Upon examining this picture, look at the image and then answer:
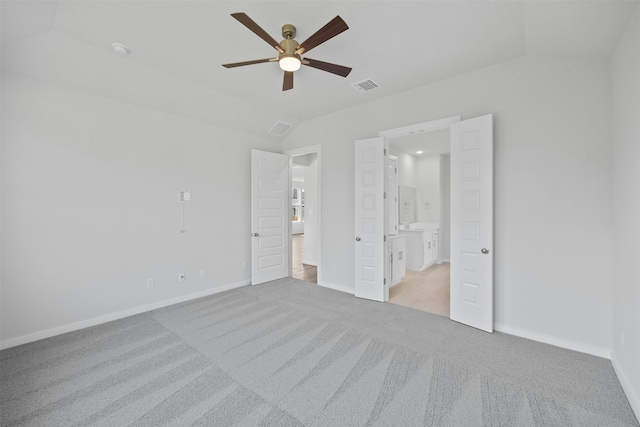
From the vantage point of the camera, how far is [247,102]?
400 cm

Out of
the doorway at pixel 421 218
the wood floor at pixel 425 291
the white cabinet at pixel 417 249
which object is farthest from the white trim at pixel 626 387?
the white cabinet at pixel 417 249

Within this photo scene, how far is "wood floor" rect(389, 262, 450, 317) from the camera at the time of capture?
371 centimetres

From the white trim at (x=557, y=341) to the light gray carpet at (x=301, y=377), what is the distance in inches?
3.7

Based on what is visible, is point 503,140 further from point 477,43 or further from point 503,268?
point 503,268

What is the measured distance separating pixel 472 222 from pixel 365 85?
2221mm

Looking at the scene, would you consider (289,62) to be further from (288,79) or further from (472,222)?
(472,222)

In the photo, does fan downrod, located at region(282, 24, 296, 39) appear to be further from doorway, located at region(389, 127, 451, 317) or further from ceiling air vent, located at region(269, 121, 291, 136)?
doorway, located at region(389, 127, 451, 317)

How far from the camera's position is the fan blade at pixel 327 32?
1811 mm

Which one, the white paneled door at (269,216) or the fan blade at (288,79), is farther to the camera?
the white paneled door at (269,216)

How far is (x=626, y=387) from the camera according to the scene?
1946mm

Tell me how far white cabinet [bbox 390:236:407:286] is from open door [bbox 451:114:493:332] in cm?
132

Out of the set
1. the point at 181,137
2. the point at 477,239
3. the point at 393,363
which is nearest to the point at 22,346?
the point at 181,137

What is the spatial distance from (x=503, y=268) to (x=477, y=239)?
0.42 m

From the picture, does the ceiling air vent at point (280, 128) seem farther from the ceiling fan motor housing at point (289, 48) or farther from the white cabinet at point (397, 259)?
the white cabinet at point (397, 259)
